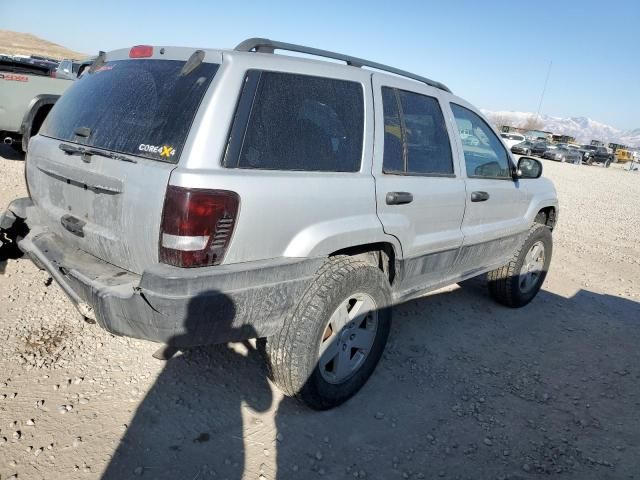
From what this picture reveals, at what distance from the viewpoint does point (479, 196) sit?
3604mm

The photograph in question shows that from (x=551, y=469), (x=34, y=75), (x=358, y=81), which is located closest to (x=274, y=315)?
(x=358, y=81)

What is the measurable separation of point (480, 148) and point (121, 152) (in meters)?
2.78

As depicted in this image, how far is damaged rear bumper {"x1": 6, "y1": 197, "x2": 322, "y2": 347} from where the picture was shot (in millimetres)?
2066

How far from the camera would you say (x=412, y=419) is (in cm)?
288

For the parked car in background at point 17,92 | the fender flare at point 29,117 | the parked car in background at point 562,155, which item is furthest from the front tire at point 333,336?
the parked car in background at point 562,155

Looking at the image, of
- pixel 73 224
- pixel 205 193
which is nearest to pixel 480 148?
pixel 205 193

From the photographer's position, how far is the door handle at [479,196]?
3547 millimetres

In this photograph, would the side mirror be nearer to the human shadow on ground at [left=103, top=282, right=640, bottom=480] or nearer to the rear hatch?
the human shadow on ground at [left=103, top=282, right=640, bottom=480]

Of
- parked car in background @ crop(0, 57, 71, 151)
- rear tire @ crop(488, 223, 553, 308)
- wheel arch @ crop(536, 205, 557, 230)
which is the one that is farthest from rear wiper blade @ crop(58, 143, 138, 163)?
parked car in background @ crop(0, 57, 71, 151)

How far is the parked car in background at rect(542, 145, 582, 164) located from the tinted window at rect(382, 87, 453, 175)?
33.5m

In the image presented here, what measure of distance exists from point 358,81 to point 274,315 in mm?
1457

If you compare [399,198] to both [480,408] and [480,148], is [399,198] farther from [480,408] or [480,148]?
[480,408]

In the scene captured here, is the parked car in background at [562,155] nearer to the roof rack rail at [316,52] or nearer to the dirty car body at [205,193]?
the roof rack rail at [316,52]

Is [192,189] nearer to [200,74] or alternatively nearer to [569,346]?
[200,74]
